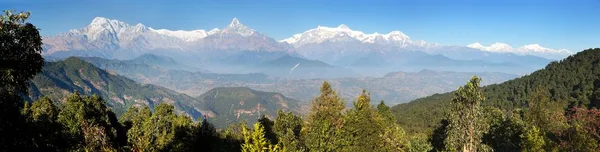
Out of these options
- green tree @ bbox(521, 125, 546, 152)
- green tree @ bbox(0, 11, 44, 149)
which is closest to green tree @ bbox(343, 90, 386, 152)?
green tree @ bbox(521, 125, 546, 152)

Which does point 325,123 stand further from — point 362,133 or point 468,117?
point 468,117

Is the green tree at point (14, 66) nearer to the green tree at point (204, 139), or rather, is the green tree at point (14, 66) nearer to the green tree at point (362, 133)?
the green tree at point (362, 133)

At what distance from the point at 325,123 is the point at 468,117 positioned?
14.0 m

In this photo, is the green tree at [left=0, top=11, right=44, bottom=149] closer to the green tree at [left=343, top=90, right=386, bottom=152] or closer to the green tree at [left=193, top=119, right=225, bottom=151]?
the green tree at [left=343, top=90, right=386, bottom=152]

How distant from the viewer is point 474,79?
3647 centimetres

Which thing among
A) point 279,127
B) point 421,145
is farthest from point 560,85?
point 279,127

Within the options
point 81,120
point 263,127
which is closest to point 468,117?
point 263,127

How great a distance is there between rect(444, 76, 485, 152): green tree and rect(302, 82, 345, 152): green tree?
11.8 m

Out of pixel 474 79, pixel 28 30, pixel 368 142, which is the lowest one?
pixel 368 142

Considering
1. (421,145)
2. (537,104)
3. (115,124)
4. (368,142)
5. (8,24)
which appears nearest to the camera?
(8,24)

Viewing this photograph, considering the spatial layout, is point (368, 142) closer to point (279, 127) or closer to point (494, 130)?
point (279, 127)

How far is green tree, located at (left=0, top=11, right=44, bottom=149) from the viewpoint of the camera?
1862 cm

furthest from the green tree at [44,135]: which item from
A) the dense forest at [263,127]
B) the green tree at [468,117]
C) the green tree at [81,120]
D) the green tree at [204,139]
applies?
the green tree at [468,117]

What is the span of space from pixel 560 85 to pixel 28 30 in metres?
217
